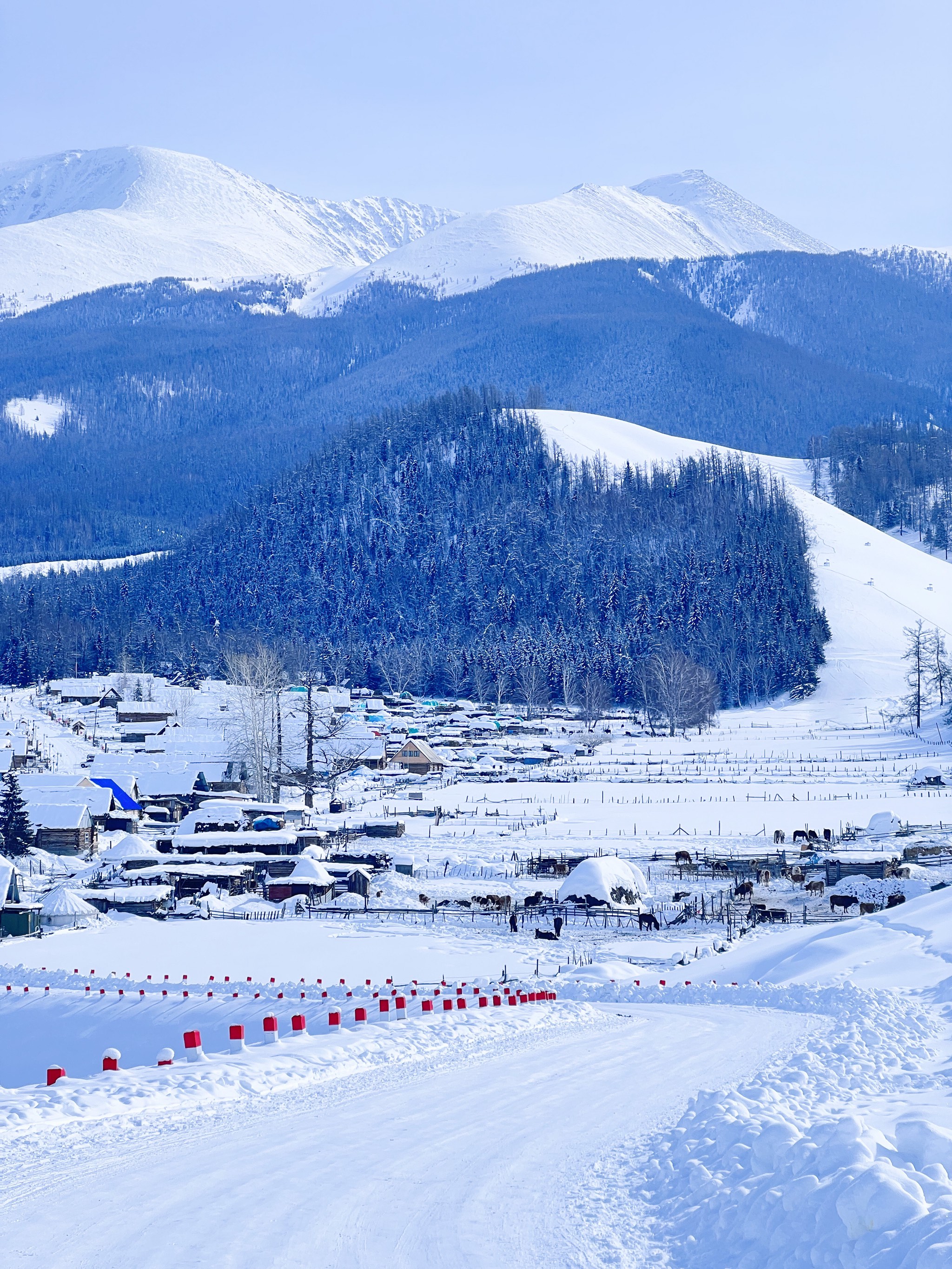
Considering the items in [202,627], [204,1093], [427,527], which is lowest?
[204,1093]

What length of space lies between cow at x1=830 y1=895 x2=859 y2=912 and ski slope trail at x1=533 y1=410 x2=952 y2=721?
80.5 m

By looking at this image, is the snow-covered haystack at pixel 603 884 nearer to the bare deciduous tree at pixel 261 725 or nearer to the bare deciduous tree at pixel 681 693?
the bare deciduous tree at pixel 261 725

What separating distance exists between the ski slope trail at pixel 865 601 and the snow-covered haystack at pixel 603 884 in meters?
81.2

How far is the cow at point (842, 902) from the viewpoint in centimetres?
3931

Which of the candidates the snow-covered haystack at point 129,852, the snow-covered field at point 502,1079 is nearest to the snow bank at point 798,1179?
the snow-covered field at point 502,1079

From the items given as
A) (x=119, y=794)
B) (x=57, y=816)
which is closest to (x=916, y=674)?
(x=119, y=794)

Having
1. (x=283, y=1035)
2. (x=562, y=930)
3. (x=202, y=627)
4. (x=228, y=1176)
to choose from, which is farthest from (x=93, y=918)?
(x=202, y=627)

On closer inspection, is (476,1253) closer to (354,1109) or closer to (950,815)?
(354,1109)

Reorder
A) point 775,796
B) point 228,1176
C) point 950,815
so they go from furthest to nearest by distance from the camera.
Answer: point 775,796, point 950,815, point 228,1176

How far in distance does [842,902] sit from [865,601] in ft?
407

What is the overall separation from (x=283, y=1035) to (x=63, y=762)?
78.5 metres

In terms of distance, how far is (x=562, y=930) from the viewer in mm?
37812

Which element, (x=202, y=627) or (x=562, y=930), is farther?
(x=202, y=627)

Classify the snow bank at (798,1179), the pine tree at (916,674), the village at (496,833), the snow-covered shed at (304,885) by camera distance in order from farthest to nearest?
the pine tree at (916,674) → the snow-covered shed at (304,885) → the village at (496,833) → the snow bank at (798,1179)
